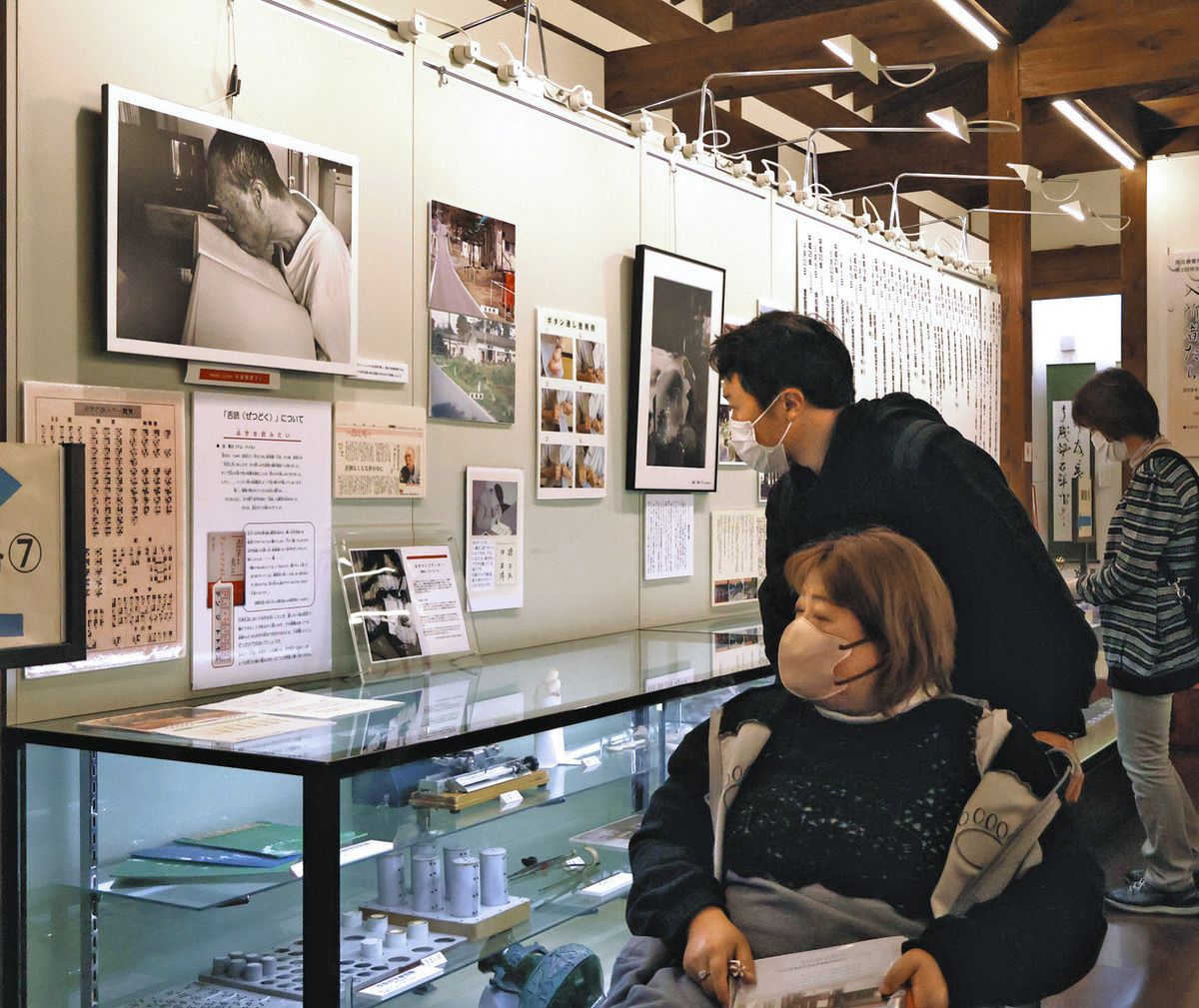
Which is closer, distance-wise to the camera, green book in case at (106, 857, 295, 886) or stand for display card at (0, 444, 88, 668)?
stand for display card at (0, 444, 88, 668)

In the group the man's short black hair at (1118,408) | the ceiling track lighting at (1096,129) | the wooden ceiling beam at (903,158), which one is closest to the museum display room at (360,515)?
the man's short black hair at (1118,408)

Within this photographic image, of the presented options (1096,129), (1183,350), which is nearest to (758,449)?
(1096,129)

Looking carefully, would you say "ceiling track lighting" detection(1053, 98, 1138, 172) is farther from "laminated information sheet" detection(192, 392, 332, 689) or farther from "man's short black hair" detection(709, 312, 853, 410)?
"laminated information sheet" detection(192, 392, 332, 689)

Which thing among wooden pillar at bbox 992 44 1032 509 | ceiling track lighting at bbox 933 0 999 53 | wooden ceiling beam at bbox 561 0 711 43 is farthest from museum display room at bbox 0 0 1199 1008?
wooden pillar at bbox 992 44 1032 509

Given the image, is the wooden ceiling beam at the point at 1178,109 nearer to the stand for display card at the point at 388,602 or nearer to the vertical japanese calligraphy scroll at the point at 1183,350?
the vertical japanese calligraphy scroll at the point at 1183,350

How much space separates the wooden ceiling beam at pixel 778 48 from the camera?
526 centimetres

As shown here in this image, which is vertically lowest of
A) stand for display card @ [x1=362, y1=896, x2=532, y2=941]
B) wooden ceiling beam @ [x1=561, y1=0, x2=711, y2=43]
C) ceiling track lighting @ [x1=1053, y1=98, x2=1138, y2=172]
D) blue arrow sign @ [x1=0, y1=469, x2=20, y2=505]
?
stand for display card @ [x1=362, y1=896, x2=532, y2=941]

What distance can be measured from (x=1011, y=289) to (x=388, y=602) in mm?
4439

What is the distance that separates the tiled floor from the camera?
331 centimetres

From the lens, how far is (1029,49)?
600 cm

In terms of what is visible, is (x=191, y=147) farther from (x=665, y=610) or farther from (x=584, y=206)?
(x=665, y=610)

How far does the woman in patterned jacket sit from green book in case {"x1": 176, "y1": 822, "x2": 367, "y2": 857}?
2818 mm

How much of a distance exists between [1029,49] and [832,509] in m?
4.72

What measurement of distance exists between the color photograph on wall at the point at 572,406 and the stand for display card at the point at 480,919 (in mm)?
1288
